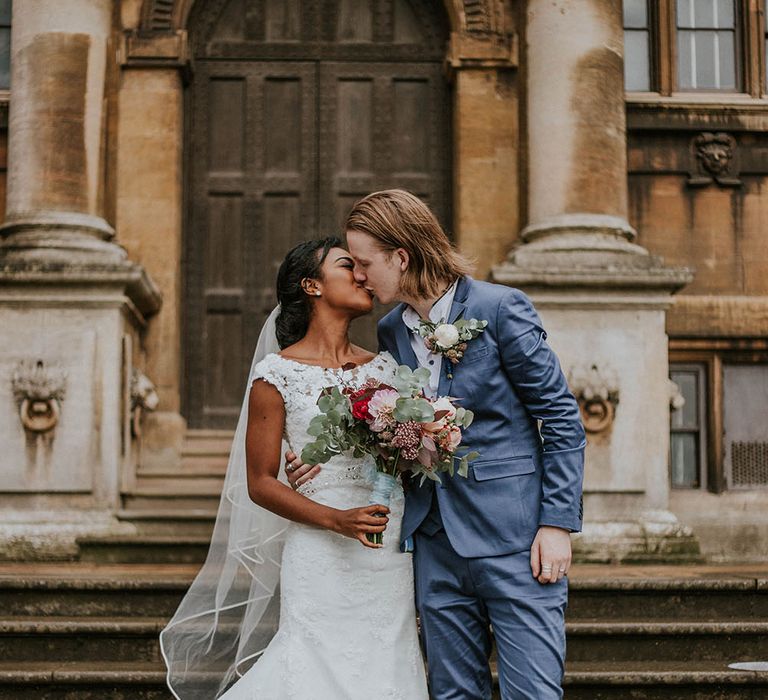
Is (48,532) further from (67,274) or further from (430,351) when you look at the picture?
(430,351)

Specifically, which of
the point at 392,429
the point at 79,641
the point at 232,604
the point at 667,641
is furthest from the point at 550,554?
the point at 79,641

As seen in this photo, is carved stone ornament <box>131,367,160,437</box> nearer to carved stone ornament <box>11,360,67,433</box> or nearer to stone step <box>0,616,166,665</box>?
carved stone ornament <box>11,360,67,433</box>

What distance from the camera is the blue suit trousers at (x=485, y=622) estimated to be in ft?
12.2

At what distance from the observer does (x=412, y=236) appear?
3895 millimetres

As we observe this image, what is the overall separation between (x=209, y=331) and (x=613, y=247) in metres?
3.21

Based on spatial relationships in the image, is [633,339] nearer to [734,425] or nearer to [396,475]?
[734,425]

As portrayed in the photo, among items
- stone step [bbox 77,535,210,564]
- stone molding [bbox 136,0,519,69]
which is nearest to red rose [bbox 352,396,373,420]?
stone step [bbox 77,535,210,564]

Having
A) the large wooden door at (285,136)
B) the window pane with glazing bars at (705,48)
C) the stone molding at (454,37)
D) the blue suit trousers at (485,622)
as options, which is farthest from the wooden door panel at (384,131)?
the blue suit trousers at (485,622)

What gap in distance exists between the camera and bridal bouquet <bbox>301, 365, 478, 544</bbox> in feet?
11.9

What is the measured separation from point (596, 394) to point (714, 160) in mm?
2534

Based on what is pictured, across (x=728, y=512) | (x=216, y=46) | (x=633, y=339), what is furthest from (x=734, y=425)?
(x=216, y=46)

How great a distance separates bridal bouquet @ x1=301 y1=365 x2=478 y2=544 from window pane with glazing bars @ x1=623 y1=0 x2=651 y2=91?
6445 mm

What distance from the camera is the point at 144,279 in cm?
816

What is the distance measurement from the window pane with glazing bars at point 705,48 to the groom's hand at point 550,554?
21.9ft
